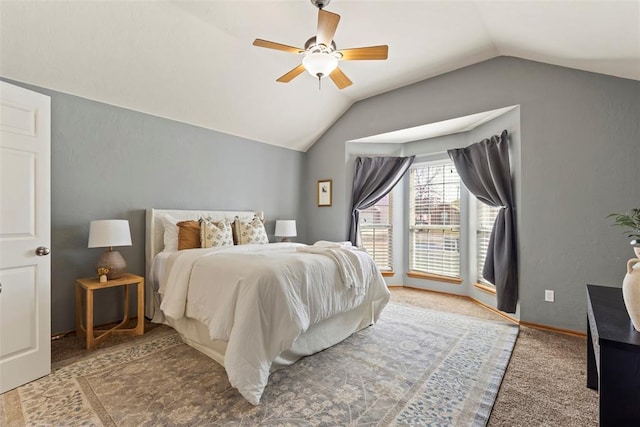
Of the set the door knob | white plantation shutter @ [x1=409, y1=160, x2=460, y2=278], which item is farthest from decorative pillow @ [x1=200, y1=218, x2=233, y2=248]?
white plantation shutter @ [x1=409, y1=160, x2=460, y2=278]

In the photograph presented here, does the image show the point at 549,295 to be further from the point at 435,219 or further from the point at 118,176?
the point at 118,176

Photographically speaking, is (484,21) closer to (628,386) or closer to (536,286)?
(536,286)

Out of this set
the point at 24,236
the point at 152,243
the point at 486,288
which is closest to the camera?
the point at 24,236

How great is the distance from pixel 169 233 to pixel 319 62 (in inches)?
97.0

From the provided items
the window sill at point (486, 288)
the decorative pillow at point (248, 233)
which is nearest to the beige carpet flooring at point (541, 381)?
the window sill at point (486, 288)

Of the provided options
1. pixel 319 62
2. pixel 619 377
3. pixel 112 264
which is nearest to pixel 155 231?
pixel 112 264

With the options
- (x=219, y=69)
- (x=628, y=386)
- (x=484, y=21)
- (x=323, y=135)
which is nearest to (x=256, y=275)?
(x=628, y=386)

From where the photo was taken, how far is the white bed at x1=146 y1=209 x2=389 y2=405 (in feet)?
6.11

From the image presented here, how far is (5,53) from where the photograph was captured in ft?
7.88

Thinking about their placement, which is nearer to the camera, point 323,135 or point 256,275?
point 256,275

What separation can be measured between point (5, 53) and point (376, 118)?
4.02m

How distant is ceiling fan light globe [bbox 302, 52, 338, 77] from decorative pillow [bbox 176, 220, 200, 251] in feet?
7.06

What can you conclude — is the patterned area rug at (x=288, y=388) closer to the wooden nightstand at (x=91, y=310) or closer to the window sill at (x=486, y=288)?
the wooden nightstand at (x=91, y=310)

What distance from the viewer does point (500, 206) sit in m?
3.47
